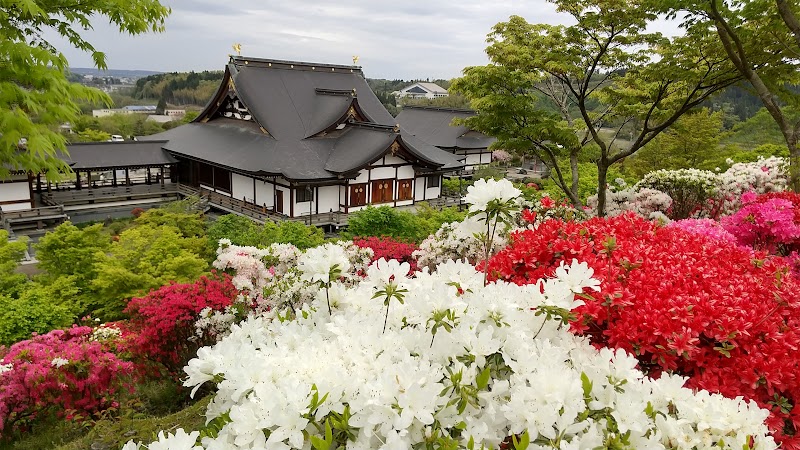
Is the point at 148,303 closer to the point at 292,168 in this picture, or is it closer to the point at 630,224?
the point at 630,224

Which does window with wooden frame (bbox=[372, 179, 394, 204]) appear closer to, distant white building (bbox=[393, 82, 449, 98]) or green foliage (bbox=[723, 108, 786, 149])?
green foliage (bbox=[723, 108, 786, 149])

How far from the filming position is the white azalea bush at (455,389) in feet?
5.78

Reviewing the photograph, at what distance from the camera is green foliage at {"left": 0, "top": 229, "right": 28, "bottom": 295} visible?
32.7 feet

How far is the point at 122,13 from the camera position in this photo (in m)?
5.62

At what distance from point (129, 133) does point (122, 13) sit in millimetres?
42834

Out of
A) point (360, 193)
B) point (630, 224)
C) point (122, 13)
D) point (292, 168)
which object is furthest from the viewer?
point (360, 193)

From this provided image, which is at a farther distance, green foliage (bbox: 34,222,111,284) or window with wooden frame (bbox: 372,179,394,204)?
window with wooden frame (bbox: 372,179,394,204)

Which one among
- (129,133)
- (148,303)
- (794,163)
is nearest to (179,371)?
(148,303)

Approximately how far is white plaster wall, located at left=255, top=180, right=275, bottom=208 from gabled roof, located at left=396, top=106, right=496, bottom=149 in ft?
44.6

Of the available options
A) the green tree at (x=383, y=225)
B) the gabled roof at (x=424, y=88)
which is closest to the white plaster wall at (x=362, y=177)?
the green tree at (x=383, y=225)

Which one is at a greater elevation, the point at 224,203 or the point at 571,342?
the point at 571,342

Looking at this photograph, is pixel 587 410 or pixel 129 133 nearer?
pixel 587 410

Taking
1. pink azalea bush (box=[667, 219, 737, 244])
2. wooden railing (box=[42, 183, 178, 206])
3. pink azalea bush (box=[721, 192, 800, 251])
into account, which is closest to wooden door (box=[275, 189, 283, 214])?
wooden railing (box=[42, 183, 178, 206])

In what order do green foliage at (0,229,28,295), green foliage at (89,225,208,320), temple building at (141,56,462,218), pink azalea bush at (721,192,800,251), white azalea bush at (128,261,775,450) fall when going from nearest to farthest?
white azalea bush at (128,261,775,450) → pink azalea bush at (721,192,800,251) → green foliage at (89,225,208,320) → green foliage at (0,229,28,295) → temple building at (141,56,462,218)
